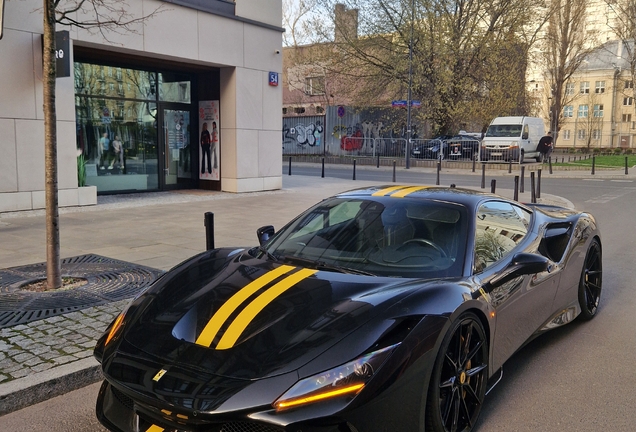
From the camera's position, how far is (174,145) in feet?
55.3

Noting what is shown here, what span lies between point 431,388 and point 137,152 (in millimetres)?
14492

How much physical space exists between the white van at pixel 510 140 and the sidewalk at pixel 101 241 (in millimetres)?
12131

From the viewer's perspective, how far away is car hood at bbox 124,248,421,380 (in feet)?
8.54

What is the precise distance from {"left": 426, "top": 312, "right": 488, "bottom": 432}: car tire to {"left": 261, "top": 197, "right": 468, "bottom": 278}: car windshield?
0.40m

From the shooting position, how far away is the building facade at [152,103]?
1161cm

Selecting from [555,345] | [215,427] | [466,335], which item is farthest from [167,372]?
[555,345]

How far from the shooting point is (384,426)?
8.28 ft

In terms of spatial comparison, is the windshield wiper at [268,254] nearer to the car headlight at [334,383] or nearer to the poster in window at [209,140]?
the car headlight at [334,383]

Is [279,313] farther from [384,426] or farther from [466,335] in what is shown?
[466,335]

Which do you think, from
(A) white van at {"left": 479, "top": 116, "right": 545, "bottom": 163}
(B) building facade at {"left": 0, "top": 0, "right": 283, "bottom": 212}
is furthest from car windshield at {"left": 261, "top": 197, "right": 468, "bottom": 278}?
(A) white van at {"left": 479, "top": 116, "right": 545, "bottom": 163}

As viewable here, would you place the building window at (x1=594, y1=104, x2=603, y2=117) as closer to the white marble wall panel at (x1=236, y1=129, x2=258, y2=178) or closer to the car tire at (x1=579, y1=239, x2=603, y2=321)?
the white marble wall panel at (x1=236, y1=129, x2=258, y2=178)

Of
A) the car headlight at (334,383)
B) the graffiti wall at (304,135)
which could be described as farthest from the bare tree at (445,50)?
the car headlight at (334,383)

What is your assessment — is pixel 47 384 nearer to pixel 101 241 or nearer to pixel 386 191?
pixel 386 191

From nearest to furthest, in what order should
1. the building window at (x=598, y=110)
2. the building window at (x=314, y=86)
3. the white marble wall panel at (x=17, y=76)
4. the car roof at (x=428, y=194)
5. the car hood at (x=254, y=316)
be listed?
the car hood at (x=254, y=316)
the car roof at (x=428, y=194)
the white marble wall panel at (x=17, y=76)
the building window at (x=314, y=86)
the building window at (x=598, y=110)
